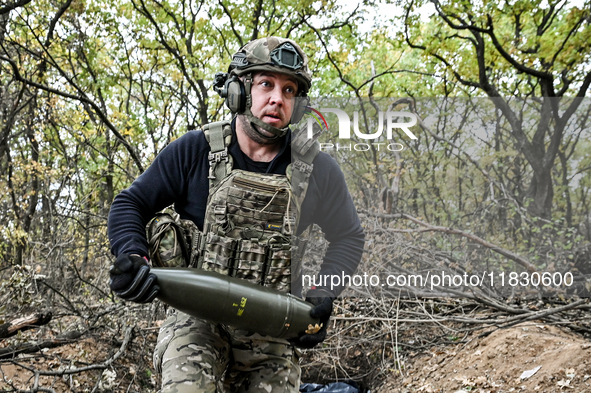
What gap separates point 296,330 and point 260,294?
0.86 ft

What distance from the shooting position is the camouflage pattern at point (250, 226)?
235cm

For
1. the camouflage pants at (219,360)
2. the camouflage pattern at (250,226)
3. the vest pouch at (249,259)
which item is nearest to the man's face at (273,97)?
the camouflage pattern at (250,226)

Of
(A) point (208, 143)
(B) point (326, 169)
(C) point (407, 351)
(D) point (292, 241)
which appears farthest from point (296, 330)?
(C) point (407, 351)

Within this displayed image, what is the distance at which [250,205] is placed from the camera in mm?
2383

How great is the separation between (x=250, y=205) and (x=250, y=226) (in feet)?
0.38

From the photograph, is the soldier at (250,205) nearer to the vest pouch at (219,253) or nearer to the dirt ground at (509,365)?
the vest pouch at (219,253)

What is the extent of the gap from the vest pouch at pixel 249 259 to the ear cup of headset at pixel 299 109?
2.29 ft

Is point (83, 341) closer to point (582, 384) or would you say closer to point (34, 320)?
point (34, 320)

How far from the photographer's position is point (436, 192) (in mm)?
2867

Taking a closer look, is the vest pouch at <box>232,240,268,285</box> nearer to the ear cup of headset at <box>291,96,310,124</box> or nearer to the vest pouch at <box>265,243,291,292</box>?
the vest pouch at <box>265,243,291,292</box>

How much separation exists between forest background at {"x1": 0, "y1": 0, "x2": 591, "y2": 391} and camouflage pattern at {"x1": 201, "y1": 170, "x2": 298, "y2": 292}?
507mm

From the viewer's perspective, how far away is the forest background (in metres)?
2.95

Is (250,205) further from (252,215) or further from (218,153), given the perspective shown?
(218,153)

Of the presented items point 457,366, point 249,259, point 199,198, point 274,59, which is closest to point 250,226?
point 249,259
